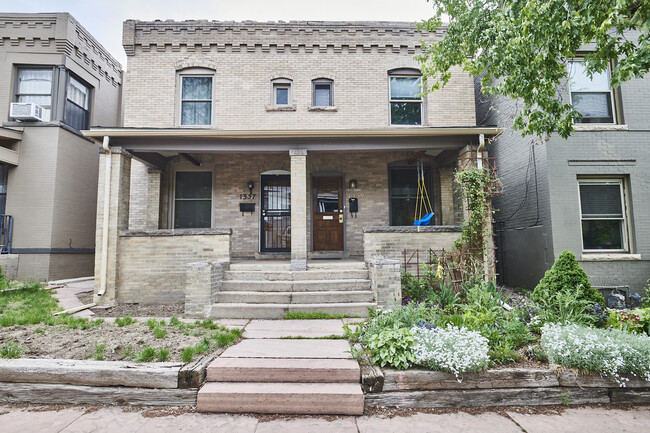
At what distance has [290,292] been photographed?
6.54 metres

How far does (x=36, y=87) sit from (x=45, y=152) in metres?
2.02

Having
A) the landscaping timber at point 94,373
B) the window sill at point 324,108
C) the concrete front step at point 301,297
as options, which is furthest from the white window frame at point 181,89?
the landscaping timber at point 94,373

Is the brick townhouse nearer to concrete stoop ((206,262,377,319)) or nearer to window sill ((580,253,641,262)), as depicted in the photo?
concrete stoop ((206,262,377,319))

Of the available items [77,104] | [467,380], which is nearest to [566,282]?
[467,380]

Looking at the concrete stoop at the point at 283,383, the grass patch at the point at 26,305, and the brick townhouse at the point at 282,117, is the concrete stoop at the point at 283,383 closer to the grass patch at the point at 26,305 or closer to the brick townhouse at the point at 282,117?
the grass patch at the point at 26,305

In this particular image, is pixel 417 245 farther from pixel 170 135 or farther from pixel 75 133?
pixel 75 133

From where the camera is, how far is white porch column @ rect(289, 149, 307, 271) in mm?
7284

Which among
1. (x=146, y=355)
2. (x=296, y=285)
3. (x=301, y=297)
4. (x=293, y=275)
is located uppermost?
(x=293, y=275)

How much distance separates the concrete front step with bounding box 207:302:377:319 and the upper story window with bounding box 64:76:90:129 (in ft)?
26.6

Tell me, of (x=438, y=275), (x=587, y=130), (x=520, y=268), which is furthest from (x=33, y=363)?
(x=587, y=130)

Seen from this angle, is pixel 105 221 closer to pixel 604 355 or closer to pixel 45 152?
pixel 45 152

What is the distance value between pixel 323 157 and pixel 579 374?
7.35 m

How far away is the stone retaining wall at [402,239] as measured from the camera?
7328 millimetres

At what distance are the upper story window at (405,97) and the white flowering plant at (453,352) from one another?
283 inches
